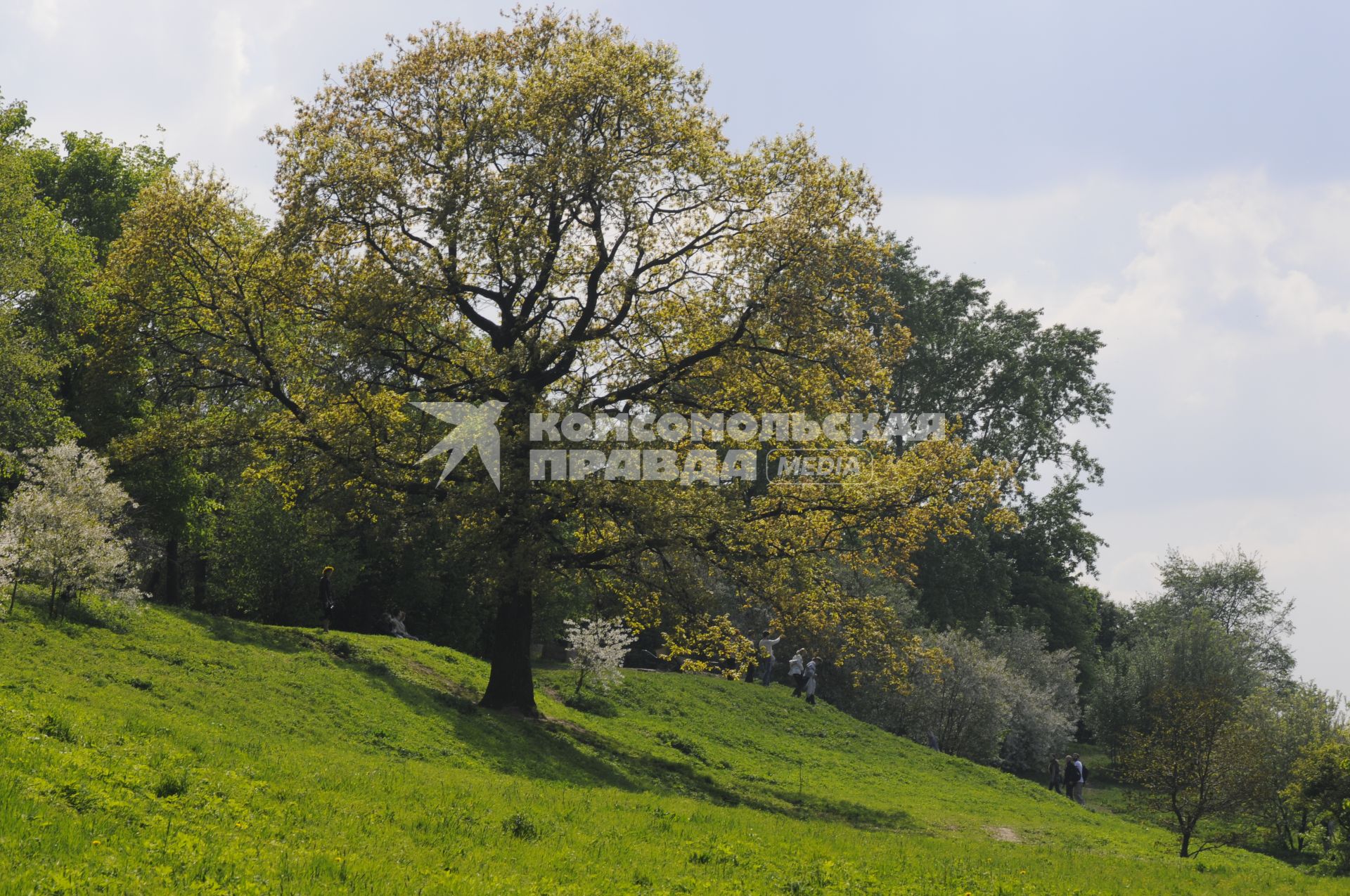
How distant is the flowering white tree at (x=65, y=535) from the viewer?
66.2 feet

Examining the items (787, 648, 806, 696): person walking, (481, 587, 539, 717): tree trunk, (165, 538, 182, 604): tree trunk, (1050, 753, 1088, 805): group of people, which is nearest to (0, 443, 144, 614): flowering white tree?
(481, 587, 539, 717): tree trunk

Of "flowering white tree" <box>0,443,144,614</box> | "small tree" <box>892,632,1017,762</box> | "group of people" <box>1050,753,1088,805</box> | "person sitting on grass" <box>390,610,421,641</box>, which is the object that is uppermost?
"flowering white tree" <box>0,443,144,614</box>

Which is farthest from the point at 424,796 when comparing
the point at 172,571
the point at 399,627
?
the point at 172,571

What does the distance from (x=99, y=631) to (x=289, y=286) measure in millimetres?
8810

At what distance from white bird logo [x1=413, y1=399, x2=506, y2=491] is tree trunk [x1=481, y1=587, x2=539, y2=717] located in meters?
3.46

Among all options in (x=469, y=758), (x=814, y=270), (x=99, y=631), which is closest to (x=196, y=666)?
(x=99, y=631)

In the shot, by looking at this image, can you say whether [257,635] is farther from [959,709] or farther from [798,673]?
[959,709]

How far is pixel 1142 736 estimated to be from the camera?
2680cm

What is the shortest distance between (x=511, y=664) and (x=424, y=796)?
12.0m

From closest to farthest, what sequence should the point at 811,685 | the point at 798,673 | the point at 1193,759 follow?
the point at 1193,759
the point at 811,685
the point at 798,673

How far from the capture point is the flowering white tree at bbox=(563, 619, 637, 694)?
29.5 meters

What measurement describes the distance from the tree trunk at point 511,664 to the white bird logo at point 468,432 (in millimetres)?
3460

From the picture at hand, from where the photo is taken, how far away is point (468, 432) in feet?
80.0

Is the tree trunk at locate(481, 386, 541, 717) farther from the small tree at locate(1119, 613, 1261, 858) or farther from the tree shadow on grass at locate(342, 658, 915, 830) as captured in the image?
the small tree at locate(1119, 613, 1261, 858)
